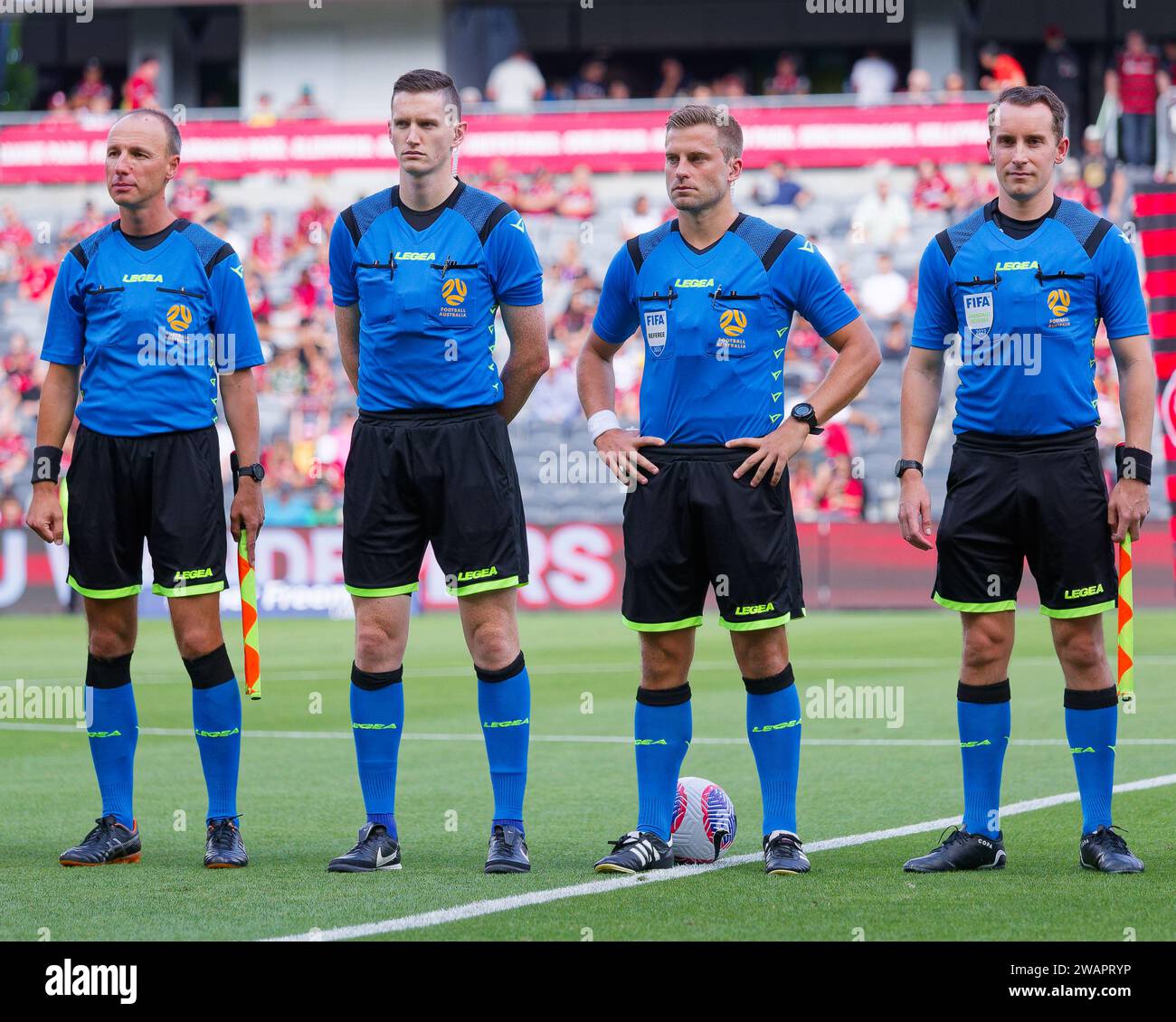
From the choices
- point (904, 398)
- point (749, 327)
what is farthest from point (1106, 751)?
Answer: point (749, 327)

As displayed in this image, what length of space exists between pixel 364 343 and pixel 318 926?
6.63 feet

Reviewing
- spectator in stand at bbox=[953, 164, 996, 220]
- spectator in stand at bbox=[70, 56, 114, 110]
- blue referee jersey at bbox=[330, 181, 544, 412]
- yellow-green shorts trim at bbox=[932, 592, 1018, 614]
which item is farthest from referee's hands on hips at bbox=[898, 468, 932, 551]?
spectator in stand at bbox=[70, 56, 114, 110]

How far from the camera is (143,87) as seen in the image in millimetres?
27219

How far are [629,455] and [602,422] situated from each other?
9.7 inches

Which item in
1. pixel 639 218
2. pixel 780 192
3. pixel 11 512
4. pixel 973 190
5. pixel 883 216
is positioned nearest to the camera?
pixel 11 512

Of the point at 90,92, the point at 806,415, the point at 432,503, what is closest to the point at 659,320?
the point at 806,415

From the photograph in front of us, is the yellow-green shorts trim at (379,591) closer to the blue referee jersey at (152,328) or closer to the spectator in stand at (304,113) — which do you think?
the blue referee jersey at (152,328)

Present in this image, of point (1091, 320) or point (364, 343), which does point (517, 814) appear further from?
point (1091, 320)

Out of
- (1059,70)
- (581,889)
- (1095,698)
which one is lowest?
(581,889)

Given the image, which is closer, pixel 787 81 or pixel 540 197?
pixel 540 197

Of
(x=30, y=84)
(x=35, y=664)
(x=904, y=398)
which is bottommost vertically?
(x=35, y=664)

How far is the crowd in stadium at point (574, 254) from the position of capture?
73.0 ft

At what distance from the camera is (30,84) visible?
110 feet

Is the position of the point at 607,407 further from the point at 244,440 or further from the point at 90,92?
the point at 90,92
